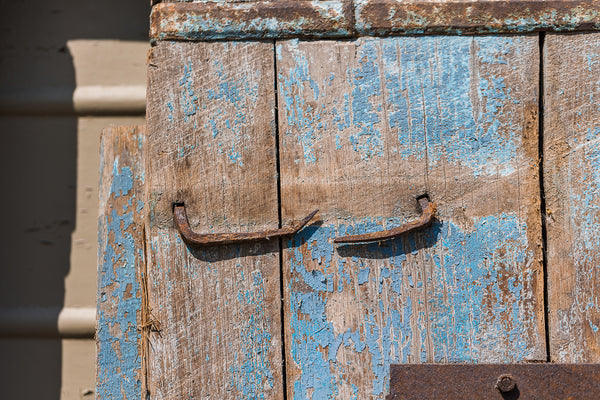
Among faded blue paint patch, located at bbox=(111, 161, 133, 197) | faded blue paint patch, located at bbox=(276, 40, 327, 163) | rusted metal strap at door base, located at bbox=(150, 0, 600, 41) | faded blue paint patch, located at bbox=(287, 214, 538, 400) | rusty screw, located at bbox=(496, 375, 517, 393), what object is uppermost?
rusted metal strap at door base, located at bbox=(150, 0, 600, 41)

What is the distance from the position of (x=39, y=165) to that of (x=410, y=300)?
857mm

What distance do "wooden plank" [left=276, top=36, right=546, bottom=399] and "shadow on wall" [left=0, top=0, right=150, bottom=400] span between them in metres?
0.58

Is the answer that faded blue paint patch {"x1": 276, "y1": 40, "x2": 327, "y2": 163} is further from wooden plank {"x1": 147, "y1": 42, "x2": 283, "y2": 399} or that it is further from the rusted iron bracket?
the rusted iron bracket

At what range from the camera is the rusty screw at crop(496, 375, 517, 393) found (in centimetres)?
75

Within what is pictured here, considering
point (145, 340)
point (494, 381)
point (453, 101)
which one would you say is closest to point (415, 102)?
point (453, 101)

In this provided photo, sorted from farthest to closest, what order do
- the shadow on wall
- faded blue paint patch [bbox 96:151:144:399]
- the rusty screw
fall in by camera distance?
the shadow on wall
faded blue paint patch [bbox 96:151:144:399]
the rusty screw

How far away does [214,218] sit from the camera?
799 millimetres

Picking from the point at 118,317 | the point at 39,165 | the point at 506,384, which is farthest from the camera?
the point at 39,165

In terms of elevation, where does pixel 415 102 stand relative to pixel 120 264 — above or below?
above

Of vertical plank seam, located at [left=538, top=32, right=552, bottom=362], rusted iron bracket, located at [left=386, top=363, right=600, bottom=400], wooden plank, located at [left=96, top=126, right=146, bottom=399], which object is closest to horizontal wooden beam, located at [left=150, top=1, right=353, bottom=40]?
wooden plank, located at [left=96, top=126, right=146, bottom=399]

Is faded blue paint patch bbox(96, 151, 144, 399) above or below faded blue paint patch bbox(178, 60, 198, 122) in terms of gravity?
below

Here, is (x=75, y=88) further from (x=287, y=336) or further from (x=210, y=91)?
(x=287, y=336)

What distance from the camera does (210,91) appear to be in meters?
0.80

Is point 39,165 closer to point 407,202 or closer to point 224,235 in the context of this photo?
point 224,235
